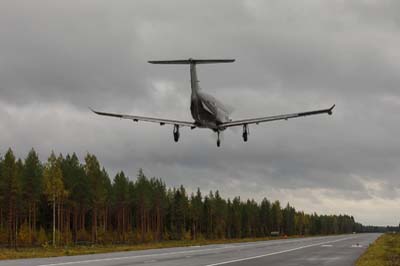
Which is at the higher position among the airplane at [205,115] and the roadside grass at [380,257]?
the airplane at [205,115]

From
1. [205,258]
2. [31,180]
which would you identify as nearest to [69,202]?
[31,180]

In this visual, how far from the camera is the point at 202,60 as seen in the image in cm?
4441

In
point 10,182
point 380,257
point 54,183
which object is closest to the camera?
point 380,257

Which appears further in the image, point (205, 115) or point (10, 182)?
point (10, 182)

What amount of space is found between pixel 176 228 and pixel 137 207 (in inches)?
1232

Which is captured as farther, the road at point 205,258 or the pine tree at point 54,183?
the pine tree at point 54,183

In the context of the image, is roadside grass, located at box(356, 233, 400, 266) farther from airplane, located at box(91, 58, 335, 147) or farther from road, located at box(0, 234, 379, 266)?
airplane, located at box(91, 58, 335, 147)

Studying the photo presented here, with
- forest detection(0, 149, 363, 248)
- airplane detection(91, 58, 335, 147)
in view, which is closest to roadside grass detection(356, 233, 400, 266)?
airplane detection(91, 58, 335, 147)

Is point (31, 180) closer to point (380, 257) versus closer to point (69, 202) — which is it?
point (69, 202)

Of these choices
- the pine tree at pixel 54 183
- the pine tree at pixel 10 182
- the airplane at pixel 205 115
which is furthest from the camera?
the pine tree at pixel 54 183

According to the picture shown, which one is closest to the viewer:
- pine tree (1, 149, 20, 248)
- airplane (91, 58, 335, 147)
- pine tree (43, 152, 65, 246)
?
airplane (91, 58, 335, 147)

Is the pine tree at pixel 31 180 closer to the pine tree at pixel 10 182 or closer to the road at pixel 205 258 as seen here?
the pine tree at pixel 10 182

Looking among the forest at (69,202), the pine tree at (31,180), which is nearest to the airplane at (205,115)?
the forest at (69,202)

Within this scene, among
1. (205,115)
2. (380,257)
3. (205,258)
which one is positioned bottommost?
(380,257)
